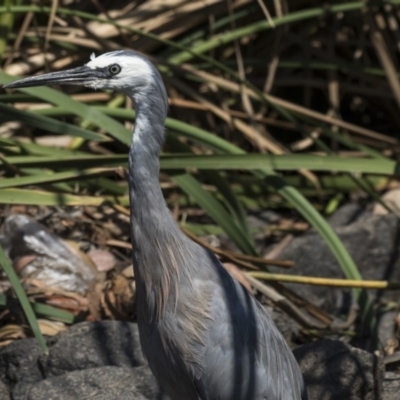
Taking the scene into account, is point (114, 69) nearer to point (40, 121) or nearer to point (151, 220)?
point (151, 220)

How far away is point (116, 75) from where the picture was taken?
313 centimetres

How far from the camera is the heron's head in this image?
3105 mm

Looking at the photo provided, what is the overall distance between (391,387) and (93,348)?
1.12 meters

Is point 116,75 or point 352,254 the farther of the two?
point 352,254

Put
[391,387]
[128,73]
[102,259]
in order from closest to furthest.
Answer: [128,73], [391,387], [102,259]

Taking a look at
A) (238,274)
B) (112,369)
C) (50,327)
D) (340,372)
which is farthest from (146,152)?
(50,327)

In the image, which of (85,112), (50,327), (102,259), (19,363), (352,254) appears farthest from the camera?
(352,254)

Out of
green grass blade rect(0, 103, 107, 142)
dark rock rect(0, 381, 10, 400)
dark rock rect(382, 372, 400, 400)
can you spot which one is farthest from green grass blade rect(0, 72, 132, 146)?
dark rock rect(382, 372, 400, 400)

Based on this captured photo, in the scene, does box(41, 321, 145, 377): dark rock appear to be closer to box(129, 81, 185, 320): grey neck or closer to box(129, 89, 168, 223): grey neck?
box(129, 81, 185, 320): grey neck

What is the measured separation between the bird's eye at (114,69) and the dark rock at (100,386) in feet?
3.66

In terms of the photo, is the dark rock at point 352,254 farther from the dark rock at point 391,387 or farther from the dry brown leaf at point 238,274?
the dark rock at point 391,387

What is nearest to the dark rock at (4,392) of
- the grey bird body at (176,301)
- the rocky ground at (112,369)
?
the rocky ground at (112,369)

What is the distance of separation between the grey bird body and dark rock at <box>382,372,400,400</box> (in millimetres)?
403

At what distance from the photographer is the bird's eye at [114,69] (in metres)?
3.12
